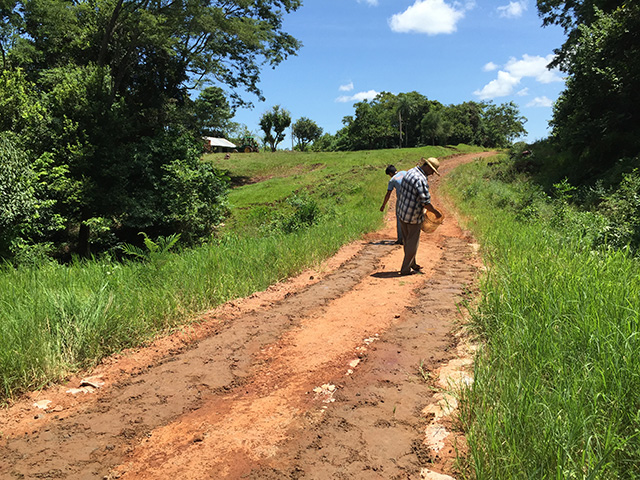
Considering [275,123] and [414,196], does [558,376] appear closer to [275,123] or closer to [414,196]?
[414,196]

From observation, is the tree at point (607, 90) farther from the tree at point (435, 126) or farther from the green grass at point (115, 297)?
the tree at point (435, 126)

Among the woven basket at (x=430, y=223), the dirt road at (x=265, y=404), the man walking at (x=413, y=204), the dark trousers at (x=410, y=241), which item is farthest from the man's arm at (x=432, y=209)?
the dirt road at (x=265, y=404)

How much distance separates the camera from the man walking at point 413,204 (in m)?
6.45

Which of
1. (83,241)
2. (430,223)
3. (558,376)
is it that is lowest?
(83,241)

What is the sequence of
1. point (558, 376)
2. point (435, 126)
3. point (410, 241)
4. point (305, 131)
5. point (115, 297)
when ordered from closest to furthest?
point (558, 376), point (115, 297), point (410, 241), point (435, 126), point (305, 131)

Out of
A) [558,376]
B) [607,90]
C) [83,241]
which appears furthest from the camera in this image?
[607,90]

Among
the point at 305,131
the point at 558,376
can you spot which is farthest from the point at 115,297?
the point at 305,131

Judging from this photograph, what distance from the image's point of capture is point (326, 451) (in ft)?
7.95

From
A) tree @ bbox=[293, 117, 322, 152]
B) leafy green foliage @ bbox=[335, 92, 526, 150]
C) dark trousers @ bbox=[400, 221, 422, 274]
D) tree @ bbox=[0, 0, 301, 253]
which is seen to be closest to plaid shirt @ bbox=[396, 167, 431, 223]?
dark trousers @ bbox=[400, 221, 422, 274]

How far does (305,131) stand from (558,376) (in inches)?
3359

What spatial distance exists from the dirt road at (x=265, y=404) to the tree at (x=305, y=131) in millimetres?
81617

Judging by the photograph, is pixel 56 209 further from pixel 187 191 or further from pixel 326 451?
pixel 326 451

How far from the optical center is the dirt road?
2.37m

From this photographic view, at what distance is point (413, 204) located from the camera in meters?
6.60
